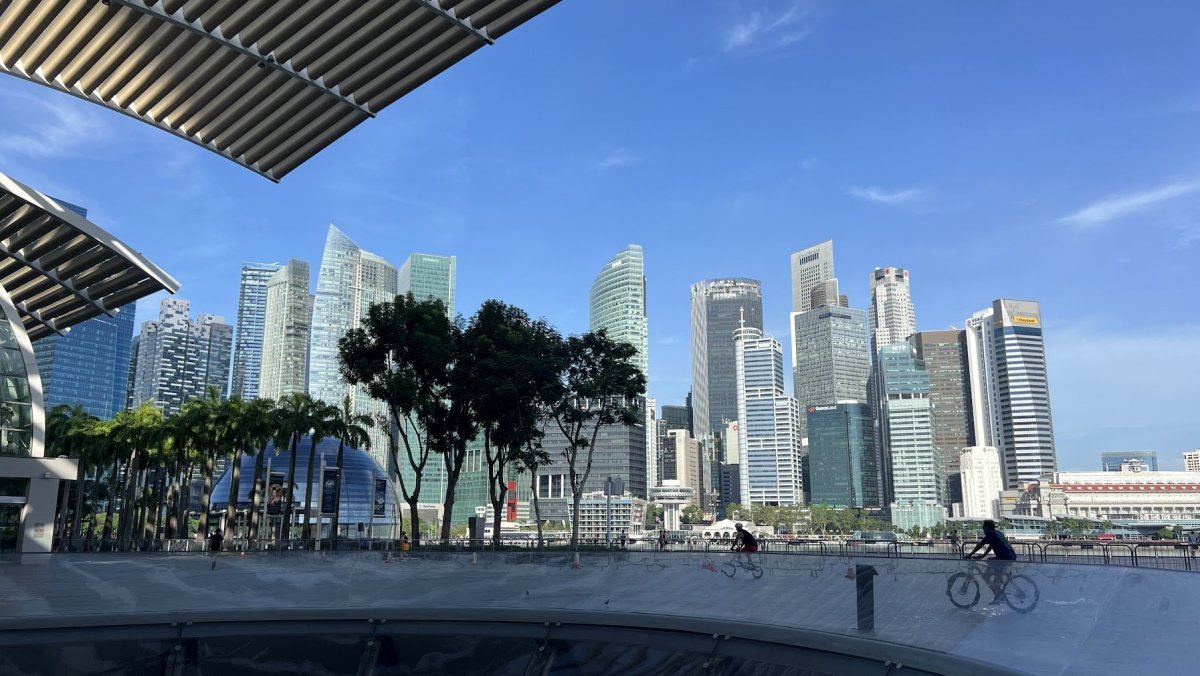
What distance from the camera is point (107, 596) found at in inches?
569

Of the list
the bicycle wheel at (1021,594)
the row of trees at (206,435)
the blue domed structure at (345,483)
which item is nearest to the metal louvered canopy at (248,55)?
the bicycle wheel at (1021,594)

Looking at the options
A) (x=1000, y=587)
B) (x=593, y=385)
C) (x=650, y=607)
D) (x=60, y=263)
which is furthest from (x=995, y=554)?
(x=60, y=263)

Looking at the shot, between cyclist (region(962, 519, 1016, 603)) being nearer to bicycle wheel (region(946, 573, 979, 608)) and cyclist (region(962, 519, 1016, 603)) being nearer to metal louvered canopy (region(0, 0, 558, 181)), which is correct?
bicycle wheel (region(946, 573, 979, 608))

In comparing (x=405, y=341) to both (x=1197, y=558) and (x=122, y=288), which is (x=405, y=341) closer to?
(x=122, y=288)

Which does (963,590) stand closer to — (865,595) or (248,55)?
(865,595)

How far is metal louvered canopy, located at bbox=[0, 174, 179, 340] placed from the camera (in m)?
32.5

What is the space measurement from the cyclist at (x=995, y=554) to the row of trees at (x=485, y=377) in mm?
31748

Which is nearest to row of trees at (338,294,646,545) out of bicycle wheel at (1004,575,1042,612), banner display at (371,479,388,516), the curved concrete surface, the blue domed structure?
the curved concrete surface

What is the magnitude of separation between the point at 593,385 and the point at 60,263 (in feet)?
83.5

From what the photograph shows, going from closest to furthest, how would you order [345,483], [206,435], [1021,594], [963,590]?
[1021,594], [963,590], [206,435], [345,483]

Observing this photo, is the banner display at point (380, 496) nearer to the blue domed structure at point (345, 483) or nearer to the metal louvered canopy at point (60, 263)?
the blue domed structure at point (345, 483)

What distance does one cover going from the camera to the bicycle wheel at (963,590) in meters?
11.2

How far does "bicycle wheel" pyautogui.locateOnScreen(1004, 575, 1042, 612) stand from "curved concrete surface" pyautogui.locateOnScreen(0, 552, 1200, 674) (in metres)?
0.03

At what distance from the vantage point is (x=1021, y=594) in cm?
1084
